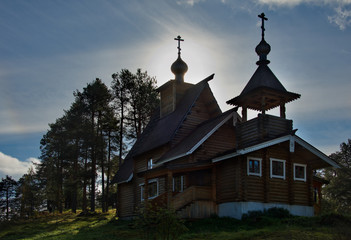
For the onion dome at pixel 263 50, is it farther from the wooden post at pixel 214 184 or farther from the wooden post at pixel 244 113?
the wooden post at pixel 214 184

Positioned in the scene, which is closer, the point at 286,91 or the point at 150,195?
the point at 286,91

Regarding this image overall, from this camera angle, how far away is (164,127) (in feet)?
99.3

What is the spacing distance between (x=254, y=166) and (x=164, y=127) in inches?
393

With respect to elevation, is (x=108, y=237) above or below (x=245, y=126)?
below

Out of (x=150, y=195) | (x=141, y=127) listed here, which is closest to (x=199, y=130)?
(x=150, y=195)

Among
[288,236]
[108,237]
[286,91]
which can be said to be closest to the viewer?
[288,236]

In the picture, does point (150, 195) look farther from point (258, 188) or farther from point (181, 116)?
point (258, 188)

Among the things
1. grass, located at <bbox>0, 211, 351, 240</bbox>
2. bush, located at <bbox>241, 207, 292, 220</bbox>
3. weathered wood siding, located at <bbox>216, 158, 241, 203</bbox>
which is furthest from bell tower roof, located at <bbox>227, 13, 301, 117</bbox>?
grass, located at <bbox>0, 211, 351, 240</bbox>

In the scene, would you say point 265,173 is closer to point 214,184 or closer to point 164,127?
point 214,184

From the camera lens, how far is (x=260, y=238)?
15.4 metres

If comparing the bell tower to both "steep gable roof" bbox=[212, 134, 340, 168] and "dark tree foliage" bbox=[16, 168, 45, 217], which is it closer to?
"steep gable roof" bbox=[212, 134, 340, 168]

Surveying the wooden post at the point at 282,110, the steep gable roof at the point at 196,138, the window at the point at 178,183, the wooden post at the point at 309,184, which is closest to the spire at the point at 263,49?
the wooden post at the point at 282,110

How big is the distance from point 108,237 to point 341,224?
1061 centimetres

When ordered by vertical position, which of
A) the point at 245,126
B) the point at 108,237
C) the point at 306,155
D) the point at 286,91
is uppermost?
the point at 286,91
